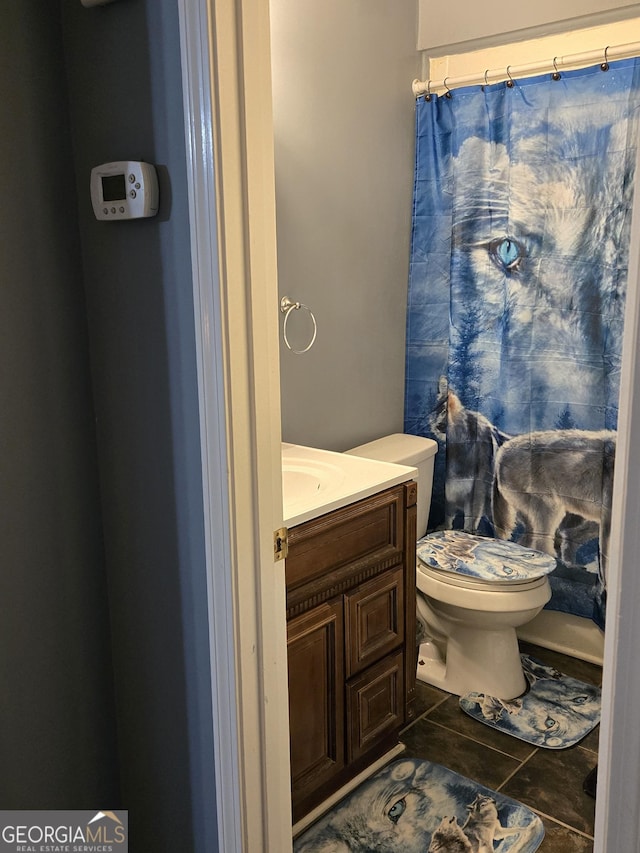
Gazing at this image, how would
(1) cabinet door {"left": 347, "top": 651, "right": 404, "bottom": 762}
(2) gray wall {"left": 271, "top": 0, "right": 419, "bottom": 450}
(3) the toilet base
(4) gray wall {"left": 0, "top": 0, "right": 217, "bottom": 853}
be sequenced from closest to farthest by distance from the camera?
1. (4) gray wall {"left": 0, "top": 0, "right": 217, "bottom": 853}
2. (1) cabinet door {"left": 347, "top": 651, "right": 404, "bottom": 762}
3. (2) gray wall {"left": 271, "top": 0, "right": 419, "bottom": 450}
4. (3) the toilet base

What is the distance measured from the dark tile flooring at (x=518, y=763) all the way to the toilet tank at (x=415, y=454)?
63cm

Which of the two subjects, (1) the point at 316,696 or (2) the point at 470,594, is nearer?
(1) the point at 316,696

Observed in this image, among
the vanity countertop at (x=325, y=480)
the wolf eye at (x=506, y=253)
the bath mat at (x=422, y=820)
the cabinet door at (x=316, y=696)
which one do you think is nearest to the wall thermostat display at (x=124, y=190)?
the vanity countertop at (x=325, y=480)

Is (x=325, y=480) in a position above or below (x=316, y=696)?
above

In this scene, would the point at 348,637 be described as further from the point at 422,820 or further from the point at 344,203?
the point at 344,203

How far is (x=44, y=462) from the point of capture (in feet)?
4.51

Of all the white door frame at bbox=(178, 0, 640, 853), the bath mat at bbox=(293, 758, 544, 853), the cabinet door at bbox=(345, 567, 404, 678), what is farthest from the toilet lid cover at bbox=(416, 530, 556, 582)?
the white door frame at bbox=(178, 0, 640, 853)

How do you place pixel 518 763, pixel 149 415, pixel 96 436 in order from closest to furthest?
pixel 149 415
pixel 96 436
pixel 518 763

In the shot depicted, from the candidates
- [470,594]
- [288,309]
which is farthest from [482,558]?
[288,309]

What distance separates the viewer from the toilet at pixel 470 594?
7.82 feet

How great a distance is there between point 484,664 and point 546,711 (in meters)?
0.23

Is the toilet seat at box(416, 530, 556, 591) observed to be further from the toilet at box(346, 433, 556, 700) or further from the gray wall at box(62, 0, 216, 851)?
the gray wall at box(62, 0, 216, 851)

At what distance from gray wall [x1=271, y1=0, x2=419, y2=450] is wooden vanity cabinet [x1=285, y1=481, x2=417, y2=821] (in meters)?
0.56

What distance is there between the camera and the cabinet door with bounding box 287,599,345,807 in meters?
1.81
